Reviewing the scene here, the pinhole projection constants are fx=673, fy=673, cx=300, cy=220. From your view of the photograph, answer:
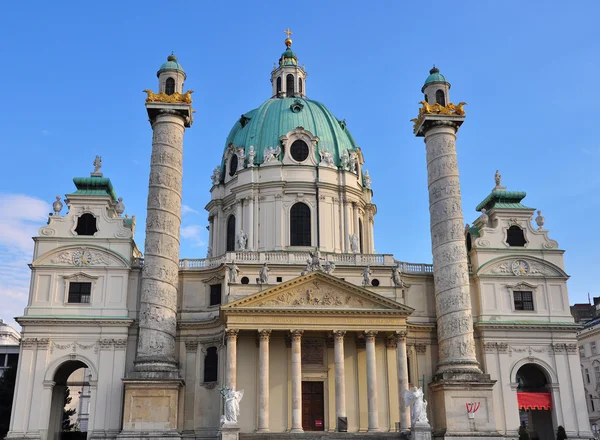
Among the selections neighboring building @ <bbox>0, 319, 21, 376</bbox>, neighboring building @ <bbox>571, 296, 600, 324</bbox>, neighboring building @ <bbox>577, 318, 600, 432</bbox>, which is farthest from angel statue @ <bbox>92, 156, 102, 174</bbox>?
neighboring building @ <bbox>571, 296, 600, 324</bbox>

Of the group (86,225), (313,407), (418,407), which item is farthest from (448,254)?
(86,225)

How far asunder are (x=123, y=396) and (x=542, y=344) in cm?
2522

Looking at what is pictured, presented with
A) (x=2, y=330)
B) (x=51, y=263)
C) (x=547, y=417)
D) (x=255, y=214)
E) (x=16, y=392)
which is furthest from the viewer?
(x=2, y=330)

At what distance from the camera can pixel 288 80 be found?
5616cm

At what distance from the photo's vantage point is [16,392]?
37.2 metres

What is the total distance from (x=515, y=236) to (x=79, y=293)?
91.3 feet

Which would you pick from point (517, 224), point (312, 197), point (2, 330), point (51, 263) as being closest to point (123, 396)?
point (51, 263)

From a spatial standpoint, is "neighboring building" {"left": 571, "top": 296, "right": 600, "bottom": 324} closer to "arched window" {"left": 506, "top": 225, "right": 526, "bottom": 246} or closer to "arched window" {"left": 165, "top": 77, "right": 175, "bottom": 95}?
"arched window" {"left": 506, "top": 225, "right": 526, "bottom": 246}

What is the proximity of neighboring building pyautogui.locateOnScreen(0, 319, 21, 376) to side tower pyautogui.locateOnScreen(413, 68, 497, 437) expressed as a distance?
127ft

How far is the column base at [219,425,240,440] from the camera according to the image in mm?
31906

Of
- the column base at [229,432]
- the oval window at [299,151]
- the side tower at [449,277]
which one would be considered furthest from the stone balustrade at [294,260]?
the column base at [229,432]

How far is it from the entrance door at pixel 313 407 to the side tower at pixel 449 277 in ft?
21.3

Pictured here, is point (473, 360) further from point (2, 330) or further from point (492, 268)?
point (2, 330)

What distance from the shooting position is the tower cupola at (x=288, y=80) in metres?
55.6
